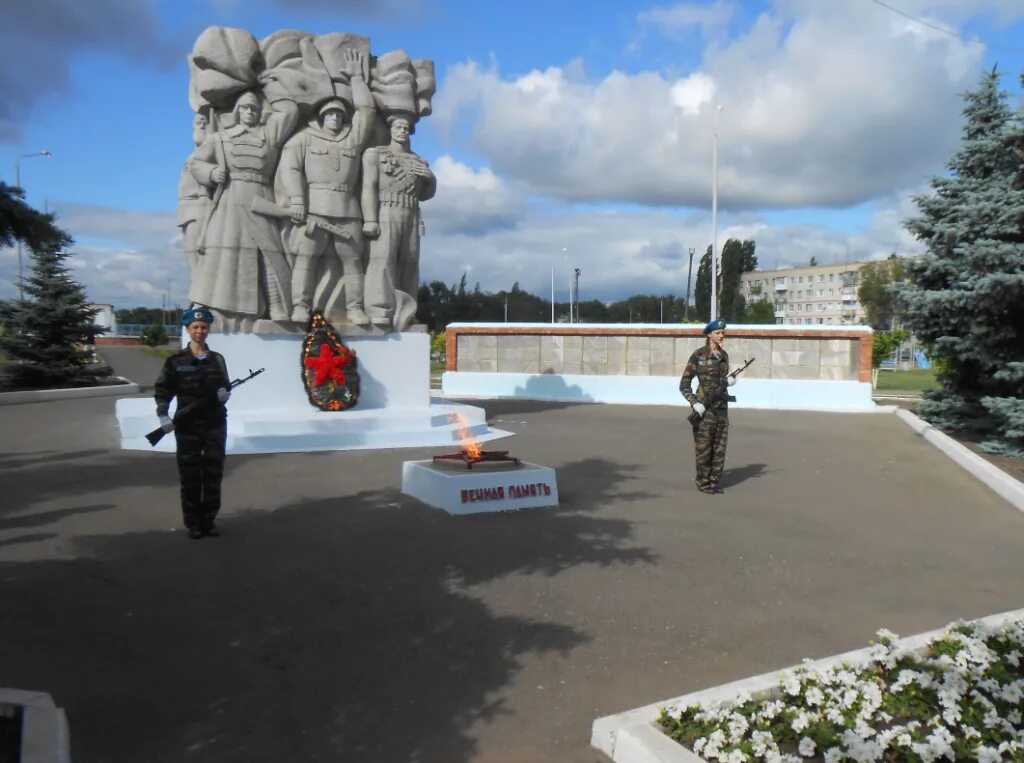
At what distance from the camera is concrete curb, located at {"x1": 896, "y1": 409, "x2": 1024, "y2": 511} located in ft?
25.8

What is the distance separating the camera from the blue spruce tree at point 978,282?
998 centimetres

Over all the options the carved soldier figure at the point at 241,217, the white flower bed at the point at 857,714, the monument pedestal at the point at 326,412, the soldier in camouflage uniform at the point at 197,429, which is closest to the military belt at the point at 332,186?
the carved soldier figure at the point at 241,217

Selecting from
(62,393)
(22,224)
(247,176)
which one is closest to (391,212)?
(247,176)

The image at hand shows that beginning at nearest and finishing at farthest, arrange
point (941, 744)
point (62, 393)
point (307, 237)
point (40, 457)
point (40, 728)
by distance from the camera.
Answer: point (40, 728) < point (941, 744) < point (40, 457) < point (307, 237) < point (62, 393)

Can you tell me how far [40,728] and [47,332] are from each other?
20.4 m

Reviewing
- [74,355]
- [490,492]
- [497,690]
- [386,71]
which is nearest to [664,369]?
[386,71]

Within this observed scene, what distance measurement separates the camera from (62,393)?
18797mm

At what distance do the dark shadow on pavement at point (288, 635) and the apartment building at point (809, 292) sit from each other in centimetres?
8604

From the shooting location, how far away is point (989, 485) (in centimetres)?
879

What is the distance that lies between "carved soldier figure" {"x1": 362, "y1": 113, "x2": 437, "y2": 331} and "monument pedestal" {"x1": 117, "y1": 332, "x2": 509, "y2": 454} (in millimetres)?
454

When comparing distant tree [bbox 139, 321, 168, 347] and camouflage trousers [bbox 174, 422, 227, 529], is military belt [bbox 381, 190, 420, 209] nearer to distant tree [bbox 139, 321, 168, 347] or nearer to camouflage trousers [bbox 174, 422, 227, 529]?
camouflage trousers [bbox 174, 422, 227, 529]

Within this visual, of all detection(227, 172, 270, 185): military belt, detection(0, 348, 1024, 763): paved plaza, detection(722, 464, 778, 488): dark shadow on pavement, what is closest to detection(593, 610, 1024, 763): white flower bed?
detection(0, 348, 1024, 763): paved plaza

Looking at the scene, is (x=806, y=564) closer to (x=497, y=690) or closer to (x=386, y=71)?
(x=497, y=690)

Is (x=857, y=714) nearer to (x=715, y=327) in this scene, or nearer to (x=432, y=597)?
(x=432, y=597)
